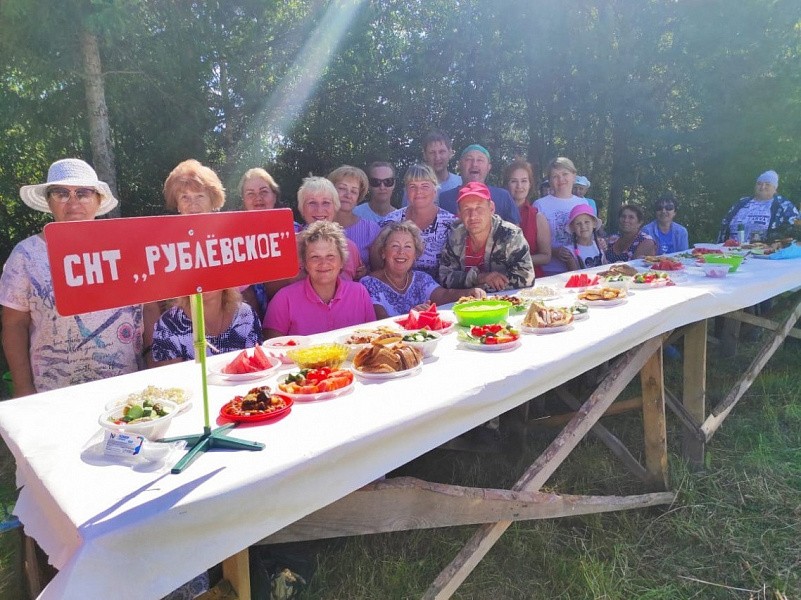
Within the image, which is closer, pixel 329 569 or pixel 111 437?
pixel 111 437

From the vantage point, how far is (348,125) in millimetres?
8414

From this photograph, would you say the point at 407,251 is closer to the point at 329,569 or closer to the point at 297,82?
the point at 329,569

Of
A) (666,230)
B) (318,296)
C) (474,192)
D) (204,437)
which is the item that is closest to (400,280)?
(318,296)

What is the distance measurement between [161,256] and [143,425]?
44 cm

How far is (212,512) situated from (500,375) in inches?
40.2

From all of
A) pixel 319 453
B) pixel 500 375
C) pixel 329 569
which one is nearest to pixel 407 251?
pixel 500 375

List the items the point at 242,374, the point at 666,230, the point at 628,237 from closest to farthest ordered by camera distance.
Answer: the point at 242,374
the point at 628,237
the point at 666,230

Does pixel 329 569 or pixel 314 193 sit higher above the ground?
pixel 314 193

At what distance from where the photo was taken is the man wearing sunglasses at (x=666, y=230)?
5.86 m

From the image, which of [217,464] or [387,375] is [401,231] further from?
[217,464]

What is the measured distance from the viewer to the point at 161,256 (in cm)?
128

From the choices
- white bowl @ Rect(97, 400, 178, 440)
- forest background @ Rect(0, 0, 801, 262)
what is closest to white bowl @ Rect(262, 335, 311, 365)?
white bowl @ Rect(97, 400, 178, 440)

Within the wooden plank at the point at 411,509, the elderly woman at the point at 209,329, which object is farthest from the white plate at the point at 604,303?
the elderly woman at the point at 209,329

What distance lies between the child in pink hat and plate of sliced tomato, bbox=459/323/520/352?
2.60 meters
